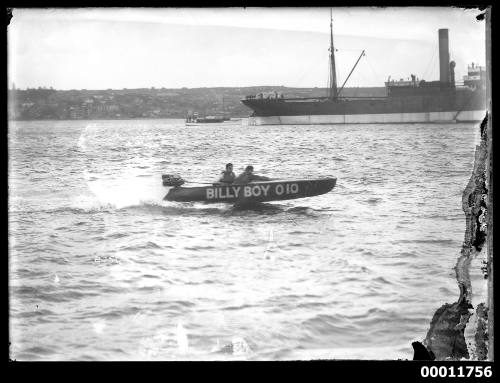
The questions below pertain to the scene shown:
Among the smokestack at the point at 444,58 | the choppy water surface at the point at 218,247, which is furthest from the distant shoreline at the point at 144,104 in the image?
the smokestack at the point at 444,58

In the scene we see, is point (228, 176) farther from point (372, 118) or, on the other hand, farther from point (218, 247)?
point (372, 118)

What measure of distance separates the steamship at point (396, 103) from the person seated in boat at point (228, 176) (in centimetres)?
80

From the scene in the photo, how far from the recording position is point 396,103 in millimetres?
8117

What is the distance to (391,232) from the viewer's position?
6332mm

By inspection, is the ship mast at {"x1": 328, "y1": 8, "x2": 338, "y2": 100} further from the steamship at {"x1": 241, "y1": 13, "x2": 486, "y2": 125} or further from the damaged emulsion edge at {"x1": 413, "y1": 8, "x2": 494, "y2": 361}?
the damaged emulsion edge at {"x1": 413, "y1": 8, "x2": 494, "y2": 361}

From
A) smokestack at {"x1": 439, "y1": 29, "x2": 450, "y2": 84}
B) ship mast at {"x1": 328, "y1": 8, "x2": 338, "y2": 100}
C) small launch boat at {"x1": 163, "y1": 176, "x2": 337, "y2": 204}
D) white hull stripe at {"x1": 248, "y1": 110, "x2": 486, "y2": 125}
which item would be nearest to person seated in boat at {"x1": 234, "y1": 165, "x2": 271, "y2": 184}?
small launch boat at {"x1": 163, "y1": 176, "x2": 337, "y2": 204}

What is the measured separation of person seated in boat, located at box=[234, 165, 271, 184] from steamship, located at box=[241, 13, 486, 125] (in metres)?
0.70

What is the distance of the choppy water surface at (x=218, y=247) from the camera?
559cm

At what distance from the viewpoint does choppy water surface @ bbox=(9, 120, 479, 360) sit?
18.4 feet

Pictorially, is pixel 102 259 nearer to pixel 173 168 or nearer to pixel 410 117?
pixel 173 168

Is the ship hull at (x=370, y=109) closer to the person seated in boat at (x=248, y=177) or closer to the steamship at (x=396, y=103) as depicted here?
the steamship at (x=396, y=103)

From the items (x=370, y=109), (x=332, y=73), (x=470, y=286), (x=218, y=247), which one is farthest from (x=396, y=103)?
(x=218, y=247)
